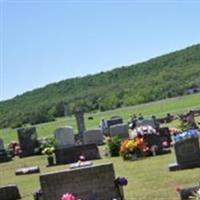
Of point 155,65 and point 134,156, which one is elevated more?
point 155,65

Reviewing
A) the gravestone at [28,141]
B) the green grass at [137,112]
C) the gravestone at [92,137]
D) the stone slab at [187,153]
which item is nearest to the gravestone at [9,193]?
the stone slab at [187,153]

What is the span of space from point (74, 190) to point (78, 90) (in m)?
155

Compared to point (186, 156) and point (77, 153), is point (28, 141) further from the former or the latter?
point (186, 156)

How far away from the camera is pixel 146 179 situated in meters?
16.2

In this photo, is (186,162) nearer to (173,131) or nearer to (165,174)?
(165,174)

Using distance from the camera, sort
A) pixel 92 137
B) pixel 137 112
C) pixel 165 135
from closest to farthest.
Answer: pixel 165 135
pixel 92 137
pixel 137 112

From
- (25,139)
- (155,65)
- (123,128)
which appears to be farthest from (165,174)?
(155,65)

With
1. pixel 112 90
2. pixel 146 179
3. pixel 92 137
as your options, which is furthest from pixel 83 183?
pixel 112 90

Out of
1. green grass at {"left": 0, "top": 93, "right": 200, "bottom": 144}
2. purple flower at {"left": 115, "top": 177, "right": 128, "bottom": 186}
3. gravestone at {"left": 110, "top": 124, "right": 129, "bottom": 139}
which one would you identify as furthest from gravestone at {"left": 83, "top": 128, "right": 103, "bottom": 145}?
purple flower at {"left": 115, "top": 177, "right": 128, "bottom": 186}

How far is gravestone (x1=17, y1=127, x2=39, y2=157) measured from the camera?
1259 inches

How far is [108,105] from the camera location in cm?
11369

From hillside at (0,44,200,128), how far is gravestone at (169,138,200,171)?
7722 centimetres

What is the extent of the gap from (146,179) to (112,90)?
130005 millimetres

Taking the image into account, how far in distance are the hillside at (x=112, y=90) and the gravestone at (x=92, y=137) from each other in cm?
6313
